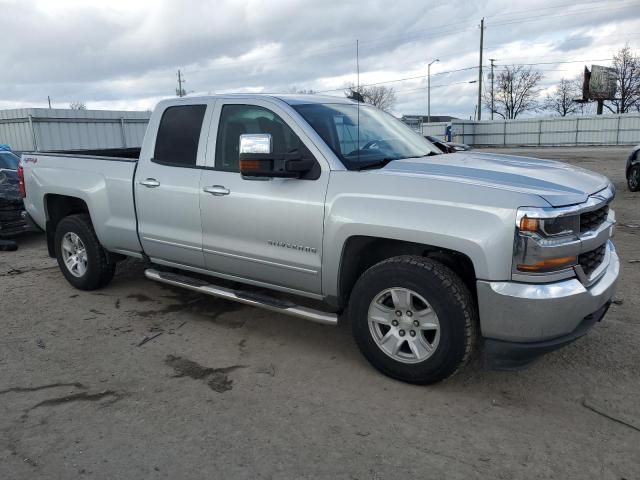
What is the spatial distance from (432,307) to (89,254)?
3775mm

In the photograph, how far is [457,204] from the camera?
321 centimetres

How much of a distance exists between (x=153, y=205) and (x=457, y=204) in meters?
2.74

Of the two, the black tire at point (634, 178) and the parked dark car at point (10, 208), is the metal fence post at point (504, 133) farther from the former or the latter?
the parked dark car at point (10, 208)

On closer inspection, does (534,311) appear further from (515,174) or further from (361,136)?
(361,136)

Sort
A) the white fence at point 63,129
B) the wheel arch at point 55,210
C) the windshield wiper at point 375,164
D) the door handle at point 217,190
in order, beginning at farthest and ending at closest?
1. the white fence at point 63,129
2. the wheel arch at point 55,210
3. the door handle at point 217,190
4. the windshield wiper at point 375,164

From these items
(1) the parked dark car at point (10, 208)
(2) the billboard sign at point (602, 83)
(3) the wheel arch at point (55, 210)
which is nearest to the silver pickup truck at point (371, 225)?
(3) the wheel arch at point (55, 210)

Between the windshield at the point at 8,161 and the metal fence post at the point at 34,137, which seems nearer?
the windshield at the point at 8,161

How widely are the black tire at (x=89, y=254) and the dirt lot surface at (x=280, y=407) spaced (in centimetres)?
Answer: 72

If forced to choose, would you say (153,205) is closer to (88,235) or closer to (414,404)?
(88,235)

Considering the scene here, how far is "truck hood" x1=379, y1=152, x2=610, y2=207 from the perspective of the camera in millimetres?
3187

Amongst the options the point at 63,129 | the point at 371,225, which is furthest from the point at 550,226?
the point at 63,129

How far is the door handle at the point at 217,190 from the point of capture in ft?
13.9

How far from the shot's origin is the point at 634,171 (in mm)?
12484

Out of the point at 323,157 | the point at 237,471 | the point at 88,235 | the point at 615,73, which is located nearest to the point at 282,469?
the point at 237,471
